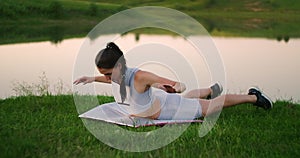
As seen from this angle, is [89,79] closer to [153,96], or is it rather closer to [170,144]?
[153,96]

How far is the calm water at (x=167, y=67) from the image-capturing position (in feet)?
24.2

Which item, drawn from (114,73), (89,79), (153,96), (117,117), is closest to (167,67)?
(153,96)

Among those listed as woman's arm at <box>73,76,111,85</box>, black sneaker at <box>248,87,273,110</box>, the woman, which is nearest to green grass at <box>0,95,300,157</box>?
black sneaker at <box>248,87,273,110</box>

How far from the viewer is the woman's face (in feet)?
21.4

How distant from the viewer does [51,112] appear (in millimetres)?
7273

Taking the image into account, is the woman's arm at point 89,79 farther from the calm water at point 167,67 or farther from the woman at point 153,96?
the calm water at point 167,67

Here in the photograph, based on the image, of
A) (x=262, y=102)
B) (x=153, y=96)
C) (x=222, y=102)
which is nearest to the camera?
(x=153, y=96)

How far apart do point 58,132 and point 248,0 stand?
163 feet

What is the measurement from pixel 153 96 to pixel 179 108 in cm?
39

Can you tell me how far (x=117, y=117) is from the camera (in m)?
6.95

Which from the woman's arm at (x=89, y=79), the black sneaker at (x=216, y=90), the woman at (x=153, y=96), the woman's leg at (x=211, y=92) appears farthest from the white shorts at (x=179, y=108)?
the woman's arm at (x=89, y=79)

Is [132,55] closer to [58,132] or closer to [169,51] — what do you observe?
[169,51]

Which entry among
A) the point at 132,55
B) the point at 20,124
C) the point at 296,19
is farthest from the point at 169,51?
the point at 296,19

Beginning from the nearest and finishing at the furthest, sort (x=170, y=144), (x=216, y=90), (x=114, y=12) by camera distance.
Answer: (x=170, y=144)
(x=216, y=90)
(x=114, y=12)
